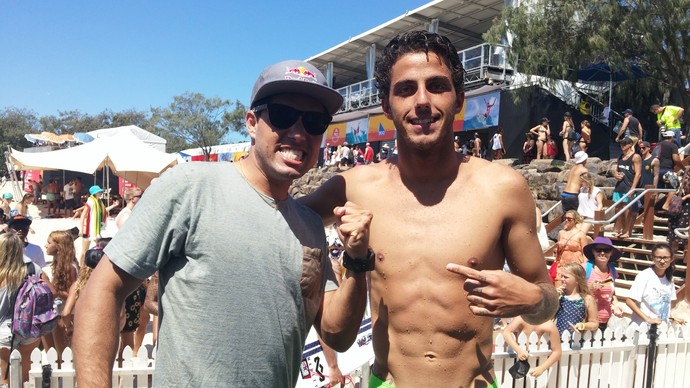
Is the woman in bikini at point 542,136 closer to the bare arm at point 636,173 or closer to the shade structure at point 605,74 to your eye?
the shade structure at point 605,74

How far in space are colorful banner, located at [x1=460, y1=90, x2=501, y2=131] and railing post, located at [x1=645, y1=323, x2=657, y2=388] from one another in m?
15.0

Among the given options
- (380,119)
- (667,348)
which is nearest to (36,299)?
(667,348)

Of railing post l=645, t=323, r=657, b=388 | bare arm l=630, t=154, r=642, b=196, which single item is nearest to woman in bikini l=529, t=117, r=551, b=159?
bare arm l=630, t=154, r=642, b=196

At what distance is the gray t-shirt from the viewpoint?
5.07 ft

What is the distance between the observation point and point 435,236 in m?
2.03

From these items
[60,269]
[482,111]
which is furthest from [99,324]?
[482,111]

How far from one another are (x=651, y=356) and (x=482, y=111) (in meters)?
15.7

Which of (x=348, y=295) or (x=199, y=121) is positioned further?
(x=199, y=121)

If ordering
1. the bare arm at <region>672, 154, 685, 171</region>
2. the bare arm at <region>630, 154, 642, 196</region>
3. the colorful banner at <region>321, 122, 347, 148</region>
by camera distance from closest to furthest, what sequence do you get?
the bare arm at <region>630, 154, 642, 196</region>, the bare arm at <region>672, 154, 685, 171</region>, the colorful banner at <region>321, 122, 347, 148</region>

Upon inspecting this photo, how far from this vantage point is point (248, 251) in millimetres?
1595

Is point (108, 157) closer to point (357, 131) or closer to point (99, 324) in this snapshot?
point (99, 324)

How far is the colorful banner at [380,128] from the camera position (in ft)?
80.2

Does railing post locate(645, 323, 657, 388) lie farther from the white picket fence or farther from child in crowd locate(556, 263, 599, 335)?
child in crowd locate(556, 263, 599, 335)

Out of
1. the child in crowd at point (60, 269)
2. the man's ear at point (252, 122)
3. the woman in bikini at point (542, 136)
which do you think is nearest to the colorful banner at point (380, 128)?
the woman in bikini at point (542, 136)
